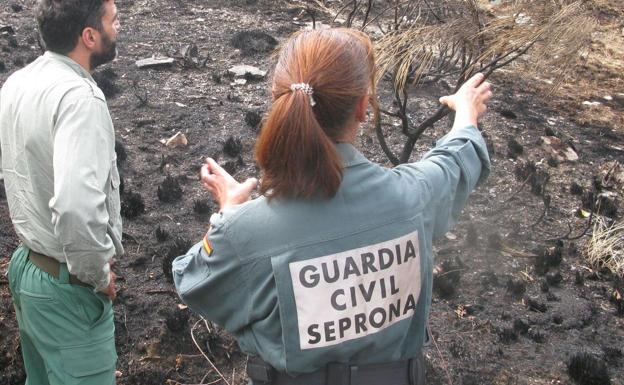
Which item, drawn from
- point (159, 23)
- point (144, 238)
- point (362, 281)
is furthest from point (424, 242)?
point (159, 23)

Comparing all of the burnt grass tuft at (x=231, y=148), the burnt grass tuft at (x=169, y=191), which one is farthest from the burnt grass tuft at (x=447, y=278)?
the burnt grass tuft at (x=231, y=148)

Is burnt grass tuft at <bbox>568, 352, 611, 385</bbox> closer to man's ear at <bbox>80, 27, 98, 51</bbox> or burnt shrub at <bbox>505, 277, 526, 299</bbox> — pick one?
burnt shrub at <bbox>505, 277, 526, 299</bbox>

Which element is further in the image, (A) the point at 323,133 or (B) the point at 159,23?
(B) the point at 159,23

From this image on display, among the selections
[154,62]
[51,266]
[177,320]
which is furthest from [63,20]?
[154,62]

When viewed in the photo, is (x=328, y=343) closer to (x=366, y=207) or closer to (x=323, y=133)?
(x=366, y=207)

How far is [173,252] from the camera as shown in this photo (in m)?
5.55

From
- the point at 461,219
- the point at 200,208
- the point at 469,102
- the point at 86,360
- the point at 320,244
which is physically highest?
the point at 469,102

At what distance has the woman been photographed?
195 cm

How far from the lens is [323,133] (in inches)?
76.2

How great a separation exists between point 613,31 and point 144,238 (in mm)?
8275

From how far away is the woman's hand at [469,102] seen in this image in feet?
8.02

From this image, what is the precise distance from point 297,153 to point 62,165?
41.8 inches

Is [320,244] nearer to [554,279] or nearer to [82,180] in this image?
[82,180]

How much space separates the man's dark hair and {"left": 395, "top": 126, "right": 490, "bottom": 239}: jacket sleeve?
1.50m
